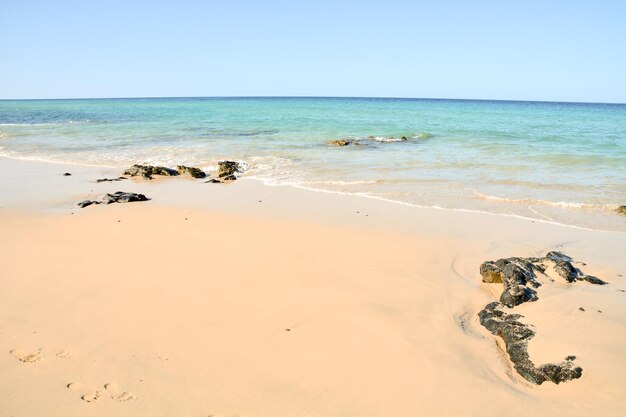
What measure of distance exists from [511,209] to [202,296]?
7169 mm

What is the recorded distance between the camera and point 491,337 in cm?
441

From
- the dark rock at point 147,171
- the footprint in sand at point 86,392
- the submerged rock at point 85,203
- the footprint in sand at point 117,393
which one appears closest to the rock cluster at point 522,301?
the footprint in sand at point 117,393

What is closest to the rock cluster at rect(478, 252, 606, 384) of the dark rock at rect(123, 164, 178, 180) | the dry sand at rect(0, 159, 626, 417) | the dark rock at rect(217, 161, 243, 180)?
the dry sand at rect(0, 159, 626, 417)

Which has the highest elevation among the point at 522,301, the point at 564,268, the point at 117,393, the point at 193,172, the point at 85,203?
the point at 193,172

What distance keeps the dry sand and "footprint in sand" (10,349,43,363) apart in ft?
0.05

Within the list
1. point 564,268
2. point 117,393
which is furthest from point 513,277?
point 117,393

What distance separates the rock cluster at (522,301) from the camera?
377 centimetres

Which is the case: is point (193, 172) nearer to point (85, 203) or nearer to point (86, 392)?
point (85, 203)

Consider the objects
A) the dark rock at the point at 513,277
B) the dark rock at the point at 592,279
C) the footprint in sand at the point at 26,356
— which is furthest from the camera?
the dark rock at the point at 592,279

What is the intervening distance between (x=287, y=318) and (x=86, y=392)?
6.60 ft

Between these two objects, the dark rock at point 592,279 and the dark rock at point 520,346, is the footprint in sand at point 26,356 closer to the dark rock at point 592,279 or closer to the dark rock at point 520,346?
the dark rock at point 520,346

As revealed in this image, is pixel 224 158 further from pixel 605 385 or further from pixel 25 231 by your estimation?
pixel 605 385

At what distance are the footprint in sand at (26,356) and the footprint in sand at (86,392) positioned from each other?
605mm

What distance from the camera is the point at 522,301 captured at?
4.99m
